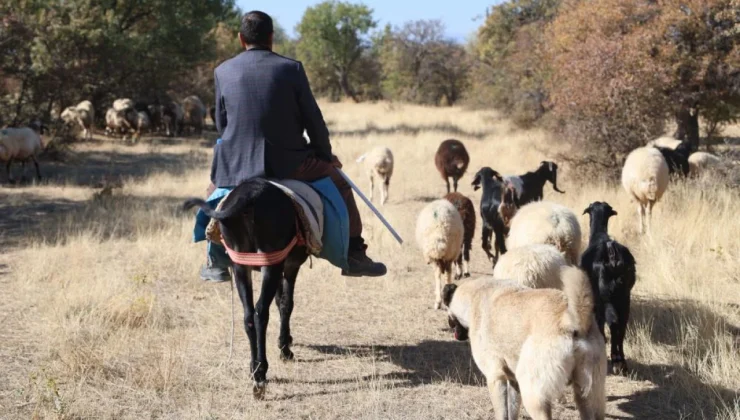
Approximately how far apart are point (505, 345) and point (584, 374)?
521 millimetres

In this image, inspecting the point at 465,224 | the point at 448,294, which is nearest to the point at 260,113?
the point at 448,294

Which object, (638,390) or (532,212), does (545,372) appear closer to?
(638,390)

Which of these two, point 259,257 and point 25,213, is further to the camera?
point 25,213

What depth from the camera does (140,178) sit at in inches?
648

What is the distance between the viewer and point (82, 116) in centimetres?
2320

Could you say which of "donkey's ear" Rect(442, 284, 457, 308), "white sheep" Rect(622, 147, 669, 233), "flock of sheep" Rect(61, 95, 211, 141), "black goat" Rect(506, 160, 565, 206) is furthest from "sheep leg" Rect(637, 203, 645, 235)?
"flock of sheep" Rect(61, 95, 211, 141)

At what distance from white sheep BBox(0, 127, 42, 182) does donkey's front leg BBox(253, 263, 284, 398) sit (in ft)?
38.5

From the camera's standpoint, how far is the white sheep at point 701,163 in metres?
12.6

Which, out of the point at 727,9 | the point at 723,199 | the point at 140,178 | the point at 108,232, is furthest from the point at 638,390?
the point at 140,178

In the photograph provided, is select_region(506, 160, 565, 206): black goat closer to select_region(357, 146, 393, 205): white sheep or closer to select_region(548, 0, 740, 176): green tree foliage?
select_region(548, 0, 740, 176): green tree foliage

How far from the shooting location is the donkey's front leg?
5047 mm

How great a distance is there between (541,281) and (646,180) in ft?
18.2

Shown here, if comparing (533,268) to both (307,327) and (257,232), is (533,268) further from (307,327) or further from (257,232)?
(307,327)

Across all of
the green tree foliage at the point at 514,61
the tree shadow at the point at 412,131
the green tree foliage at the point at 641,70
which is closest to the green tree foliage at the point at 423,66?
the green tree foliage at the point at 514,61
